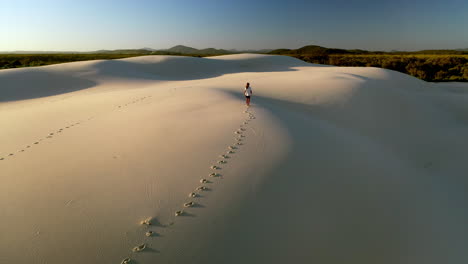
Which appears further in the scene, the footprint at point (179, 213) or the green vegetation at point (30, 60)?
the green vegetation at point (30, 60)

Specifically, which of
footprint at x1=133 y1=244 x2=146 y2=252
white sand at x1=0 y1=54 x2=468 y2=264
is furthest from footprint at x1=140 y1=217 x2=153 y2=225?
footprint at x1=133 y1=244 x2=146 y2=252

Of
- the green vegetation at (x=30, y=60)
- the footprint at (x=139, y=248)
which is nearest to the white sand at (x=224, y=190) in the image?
the footprint at (x=139, y=248)

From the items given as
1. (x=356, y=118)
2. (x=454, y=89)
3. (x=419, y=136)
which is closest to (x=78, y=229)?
(x=356, y=118)

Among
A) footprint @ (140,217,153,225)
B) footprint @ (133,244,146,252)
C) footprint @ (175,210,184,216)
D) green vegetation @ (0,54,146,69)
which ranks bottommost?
footprint @ (133,244,146,252)

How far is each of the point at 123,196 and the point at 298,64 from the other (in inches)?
1660

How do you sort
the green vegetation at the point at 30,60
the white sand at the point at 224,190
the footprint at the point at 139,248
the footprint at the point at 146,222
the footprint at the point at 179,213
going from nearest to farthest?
the footprint at the point at 139,248 → the white sand at the point at 224,190 → the footprint at the point at 146,222 → the footprint at the point at 179,213 → the green vegetation at the point at 30,60

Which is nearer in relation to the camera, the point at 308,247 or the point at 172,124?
the point at 308,247

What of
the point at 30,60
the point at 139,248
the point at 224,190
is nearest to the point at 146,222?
the point at 139,248

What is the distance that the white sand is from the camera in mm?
3840

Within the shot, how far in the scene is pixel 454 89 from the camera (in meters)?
21.6

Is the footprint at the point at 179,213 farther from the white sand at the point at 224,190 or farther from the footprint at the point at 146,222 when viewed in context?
the footprint at the point at 146,222

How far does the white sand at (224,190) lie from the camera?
3.84 meters

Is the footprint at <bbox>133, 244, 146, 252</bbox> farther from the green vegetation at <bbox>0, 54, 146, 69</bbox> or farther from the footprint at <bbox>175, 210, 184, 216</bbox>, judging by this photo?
the green vegetation at <bbox>0, 54, 146, 69</bbox>

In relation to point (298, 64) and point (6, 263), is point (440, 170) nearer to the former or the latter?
point (6, 263)
